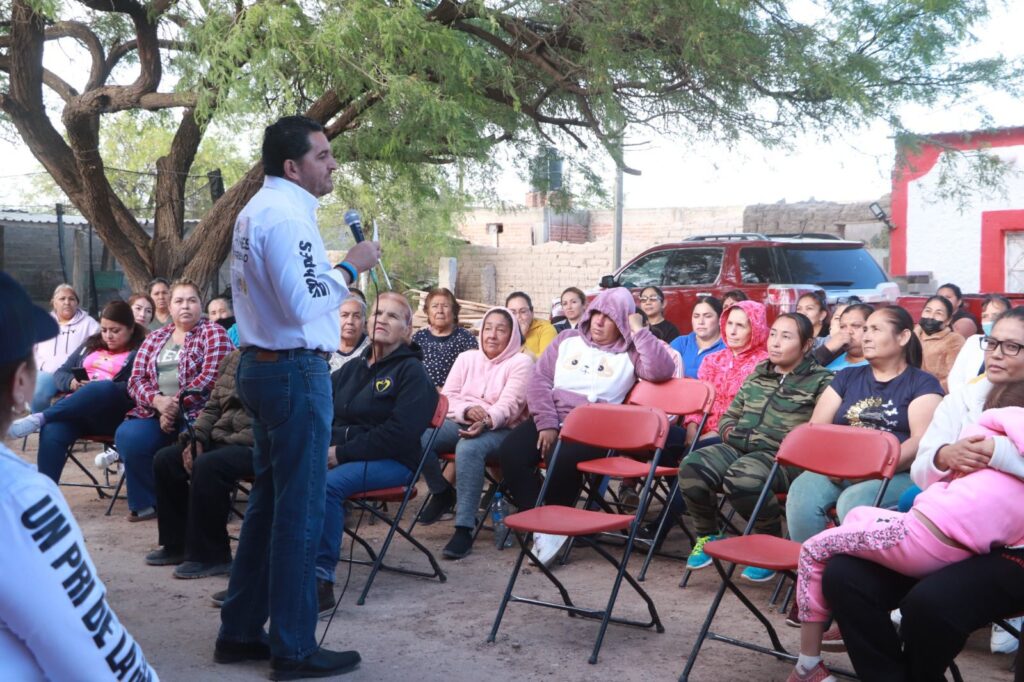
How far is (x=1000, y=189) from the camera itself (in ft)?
30.3

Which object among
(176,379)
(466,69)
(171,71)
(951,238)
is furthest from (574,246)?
(176,379)

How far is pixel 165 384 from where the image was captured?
6.34 meters

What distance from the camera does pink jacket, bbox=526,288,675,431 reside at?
238 inches

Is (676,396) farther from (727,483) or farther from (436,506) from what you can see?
(436,506)

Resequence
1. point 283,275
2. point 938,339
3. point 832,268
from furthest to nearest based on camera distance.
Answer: point 832,268 → point 938,339 → point 283,275

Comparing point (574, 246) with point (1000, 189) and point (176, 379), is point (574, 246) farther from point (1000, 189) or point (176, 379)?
point (176, 379)

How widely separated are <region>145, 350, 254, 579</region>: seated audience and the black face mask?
4.91 metres

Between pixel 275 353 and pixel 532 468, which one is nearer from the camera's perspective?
pixel 275 353

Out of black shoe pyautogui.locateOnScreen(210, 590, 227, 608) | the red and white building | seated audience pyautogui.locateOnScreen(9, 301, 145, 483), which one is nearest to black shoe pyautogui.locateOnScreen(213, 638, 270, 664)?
black shoe pyautogui.locateOnScreen(210, 590, 227, 608)

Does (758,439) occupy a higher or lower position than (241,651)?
higher

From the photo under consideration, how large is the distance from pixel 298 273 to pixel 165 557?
2659 mm

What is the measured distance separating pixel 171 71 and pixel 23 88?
1507 mm

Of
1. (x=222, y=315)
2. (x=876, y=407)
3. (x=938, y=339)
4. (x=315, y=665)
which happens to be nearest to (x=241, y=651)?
(x=315, y=665)

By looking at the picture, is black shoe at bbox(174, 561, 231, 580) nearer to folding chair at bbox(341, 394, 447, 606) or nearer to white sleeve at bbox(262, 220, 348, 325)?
folding chair at bbox(341, 394, 447, 606)
